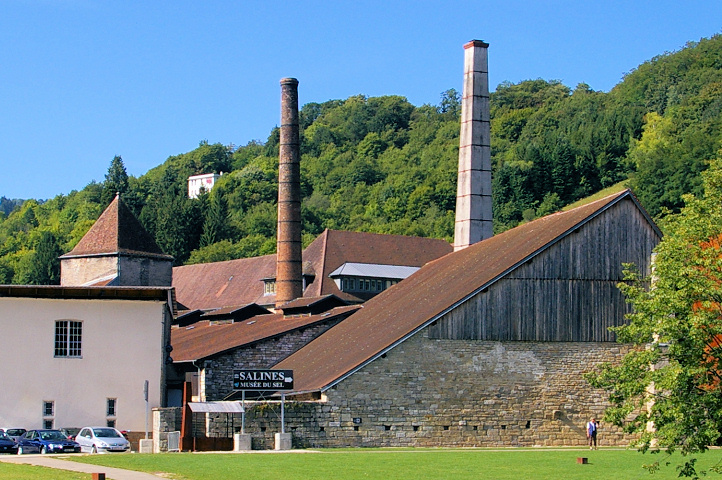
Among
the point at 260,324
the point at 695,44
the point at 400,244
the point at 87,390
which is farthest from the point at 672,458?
the point at 695,44

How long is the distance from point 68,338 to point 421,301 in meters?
13.3

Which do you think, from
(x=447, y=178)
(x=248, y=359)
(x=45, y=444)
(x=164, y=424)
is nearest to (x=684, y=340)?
(x=164, y=424)

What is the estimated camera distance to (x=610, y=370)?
23438mm

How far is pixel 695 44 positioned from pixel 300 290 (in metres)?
126

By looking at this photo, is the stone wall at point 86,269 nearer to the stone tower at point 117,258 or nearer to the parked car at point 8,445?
the stone tower at point 117,258

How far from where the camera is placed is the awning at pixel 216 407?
34031 millimetres

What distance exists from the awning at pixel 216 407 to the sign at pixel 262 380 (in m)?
0.85

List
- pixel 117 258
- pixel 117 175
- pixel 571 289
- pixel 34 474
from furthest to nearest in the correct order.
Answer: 1. pixel 117 175
2. pixel 117 258
3. pixel 571 289
4. pixel 34 474

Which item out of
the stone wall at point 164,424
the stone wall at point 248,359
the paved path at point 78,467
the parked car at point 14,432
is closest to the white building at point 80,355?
the parked car at point 14,432

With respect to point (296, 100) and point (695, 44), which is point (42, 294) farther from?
point (695, 44)

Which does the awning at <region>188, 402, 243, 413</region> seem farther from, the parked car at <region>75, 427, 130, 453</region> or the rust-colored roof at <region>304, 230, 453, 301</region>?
the rust-colored roof at <region>304, 230, 453, 301</region>

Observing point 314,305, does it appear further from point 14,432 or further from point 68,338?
point 14,432

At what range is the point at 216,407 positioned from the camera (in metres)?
34.3

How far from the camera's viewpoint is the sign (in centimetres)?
3538
